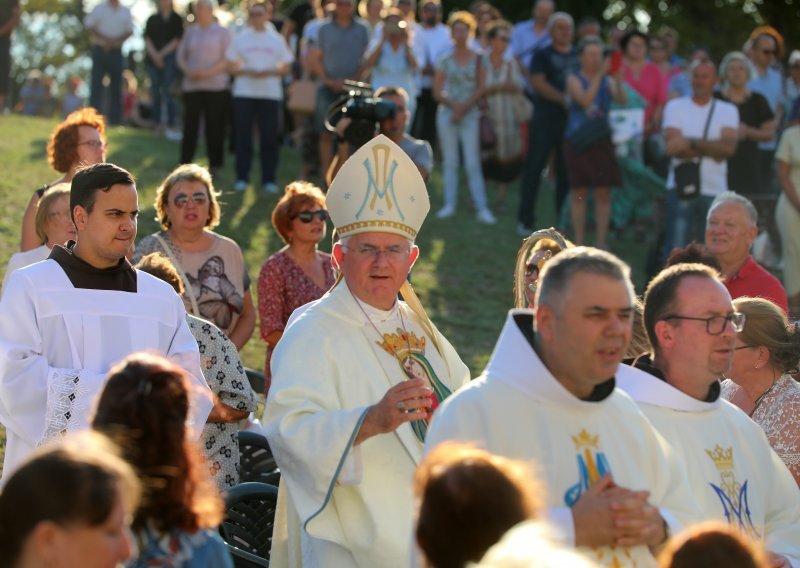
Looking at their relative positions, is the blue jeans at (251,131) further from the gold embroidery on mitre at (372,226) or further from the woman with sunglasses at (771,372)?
the gold embroidery on mitre at (372,226)

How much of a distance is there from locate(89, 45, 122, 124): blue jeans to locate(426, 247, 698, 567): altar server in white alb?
52.3 feet

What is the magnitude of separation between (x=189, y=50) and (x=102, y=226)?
1014cm

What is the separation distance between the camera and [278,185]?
54.6 ft

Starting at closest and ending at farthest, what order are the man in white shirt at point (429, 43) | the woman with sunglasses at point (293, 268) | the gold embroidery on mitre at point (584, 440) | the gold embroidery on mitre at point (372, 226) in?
the gold embroidery on mitre at point (584, 440), the gold embroidery on mitre at point (372, 226), the woman with sunglasses at point (293, 268), the man in white shirt at point (429, 43)

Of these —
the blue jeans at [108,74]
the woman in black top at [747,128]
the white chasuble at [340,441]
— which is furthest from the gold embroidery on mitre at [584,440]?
the blue jeans at [108,74]

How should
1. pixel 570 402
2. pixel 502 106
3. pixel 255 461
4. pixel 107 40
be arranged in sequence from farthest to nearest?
pixel 107 40 → pixel 502 106 → pixel 255 461 → pixel 570 402

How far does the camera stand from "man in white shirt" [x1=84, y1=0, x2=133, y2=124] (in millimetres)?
19328

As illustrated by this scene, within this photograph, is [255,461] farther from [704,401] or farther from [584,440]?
[584,440]

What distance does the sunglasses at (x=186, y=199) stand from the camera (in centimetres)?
840

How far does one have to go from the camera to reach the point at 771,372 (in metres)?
6.93

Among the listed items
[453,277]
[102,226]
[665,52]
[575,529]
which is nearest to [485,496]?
[575,529]

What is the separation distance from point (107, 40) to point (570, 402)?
16062 millimetres

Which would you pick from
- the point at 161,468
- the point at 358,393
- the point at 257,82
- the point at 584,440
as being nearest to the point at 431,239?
the point at 257,82

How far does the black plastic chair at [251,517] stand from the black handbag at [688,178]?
278 inches
